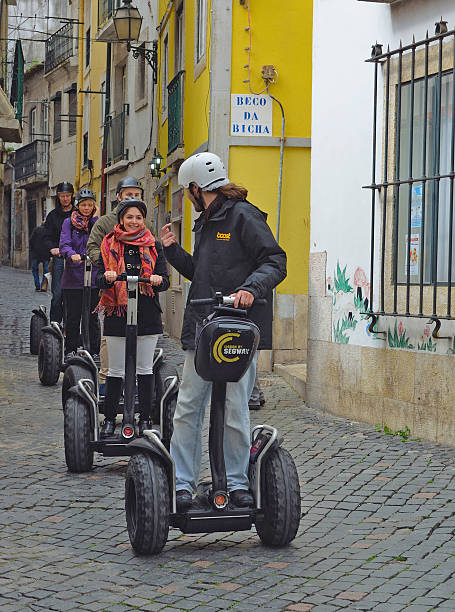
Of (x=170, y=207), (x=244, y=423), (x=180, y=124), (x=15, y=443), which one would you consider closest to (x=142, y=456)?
(x=244, y=423)

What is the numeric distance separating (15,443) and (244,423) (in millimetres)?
3199

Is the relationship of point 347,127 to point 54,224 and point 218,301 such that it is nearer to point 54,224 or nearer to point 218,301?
point 54,224

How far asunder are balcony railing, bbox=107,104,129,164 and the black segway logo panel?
2127 cm

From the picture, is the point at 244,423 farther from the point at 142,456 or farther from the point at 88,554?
the point at 88,554

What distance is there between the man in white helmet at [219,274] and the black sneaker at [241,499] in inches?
2.9

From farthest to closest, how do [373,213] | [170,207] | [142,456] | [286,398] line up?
1. [170,207]
2. [286,398]
3. [373,213]
4. [142,456]

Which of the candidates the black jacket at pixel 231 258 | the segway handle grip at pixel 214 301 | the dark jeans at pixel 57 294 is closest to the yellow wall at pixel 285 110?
the dark jeans at pixel 57 294

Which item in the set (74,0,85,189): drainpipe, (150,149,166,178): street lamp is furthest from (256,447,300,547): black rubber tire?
(74,0,85,189): drainpipe

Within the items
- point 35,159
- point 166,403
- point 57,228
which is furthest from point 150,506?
point 35,159

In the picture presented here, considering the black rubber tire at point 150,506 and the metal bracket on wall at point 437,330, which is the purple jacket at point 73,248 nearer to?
the metal bracket on wall at point 437,330

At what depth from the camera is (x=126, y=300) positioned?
715 centimetres

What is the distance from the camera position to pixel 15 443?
793cm

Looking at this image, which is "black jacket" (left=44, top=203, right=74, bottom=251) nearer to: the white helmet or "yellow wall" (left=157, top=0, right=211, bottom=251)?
"yellow wall" (left=157, top=0, right=211, bottom=251)

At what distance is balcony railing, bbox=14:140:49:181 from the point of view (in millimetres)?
42156
